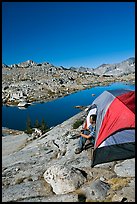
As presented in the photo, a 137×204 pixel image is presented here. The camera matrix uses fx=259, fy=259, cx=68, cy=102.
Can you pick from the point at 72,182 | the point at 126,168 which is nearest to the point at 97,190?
the point at 72,182

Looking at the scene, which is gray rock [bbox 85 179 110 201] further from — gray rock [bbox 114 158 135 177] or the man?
the man

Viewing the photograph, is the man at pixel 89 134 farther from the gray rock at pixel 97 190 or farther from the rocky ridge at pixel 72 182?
the gray rock at pixel 97 190

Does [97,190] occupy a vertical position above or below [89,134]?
below

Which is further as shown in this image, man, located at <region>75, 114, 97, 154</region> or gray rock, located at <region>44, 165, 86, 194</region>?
man, located at <region>75, 114, 97, 154</region>

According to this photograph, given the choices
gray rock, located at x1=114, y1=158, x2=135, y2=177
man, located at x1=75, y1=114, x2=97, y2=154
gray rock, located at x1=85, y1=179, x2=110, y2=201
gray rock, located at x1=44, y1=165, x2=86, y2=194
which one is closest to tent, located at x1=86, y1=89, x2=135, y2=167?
gray rock, located at x1=114, y1=158, x2=135, y2=177

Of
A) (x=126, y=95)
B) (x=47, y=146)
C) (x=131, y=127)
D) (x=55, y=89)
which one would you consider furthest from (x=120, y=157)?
(x=55, y=89)

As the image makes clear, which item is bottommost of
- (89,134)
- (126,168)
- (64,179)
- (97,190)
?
(97,190)

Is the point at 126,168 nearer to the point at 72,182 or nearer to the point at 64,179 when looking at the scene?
the point at 72,182

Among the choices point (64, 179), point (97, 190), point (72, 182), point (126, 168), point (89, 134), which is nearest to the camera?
point (97, 190)

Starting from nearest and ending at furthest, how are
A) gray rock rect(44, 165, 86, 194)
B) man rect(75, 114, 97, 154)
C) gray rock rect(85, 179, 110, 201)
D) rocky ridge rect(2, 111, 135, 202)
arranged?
gray rock rect(85, 179, 110, 201) → rocky ridge rect(2, 111, 135, 202) → gray rock rect(44, 165, 86, 194) → man rect(75, 114, 97, 154)

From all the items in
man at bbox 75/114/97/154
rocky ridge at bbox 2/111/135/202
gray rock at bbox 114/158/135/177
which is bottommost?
rocky ridge at bbox 2/111/135/202

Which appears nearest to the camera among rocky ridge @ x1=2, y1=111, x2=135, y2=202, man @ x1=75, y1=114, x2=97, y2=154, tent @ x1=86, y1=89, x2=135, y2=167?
rocky ridge @ x1=2, y1=111, x2=135, y2=202

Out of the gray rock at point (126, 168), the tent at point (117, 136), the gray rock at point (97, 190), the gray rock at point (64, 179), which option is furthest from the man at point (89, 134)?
the gray rock at point (97, 190)

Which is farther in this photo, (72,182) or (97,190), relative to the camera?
(72,182)
